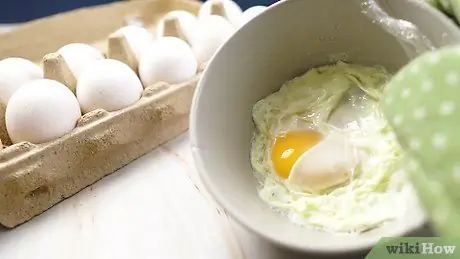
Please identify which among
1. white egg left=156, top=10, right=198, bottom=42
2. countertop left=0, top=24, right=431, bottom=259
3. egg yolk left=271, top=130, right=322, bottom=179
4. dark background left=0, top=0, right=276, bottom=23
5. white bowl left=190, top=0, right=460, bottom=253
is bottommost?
dark background left=0, top=0, right=276, bottom=23

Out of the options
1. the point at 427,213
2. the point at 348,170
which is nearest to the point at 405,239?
the point at 427,213

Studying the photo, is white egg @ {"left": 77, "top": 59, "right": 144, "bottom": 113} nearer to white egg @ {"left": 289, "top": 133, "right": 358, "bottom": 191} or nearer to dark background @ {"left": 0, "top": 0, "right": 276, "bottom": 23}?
white egg @ {"left": 289, "top": 133, "right": 358, "bottom": 191}

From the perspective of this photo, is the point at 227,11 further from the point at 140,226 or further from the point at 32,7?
the point at 32,7

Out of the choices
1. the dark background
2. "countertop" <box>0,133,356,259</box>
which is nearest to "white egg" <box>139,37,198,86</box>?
"countertop" <box>0,133,356,259</box>

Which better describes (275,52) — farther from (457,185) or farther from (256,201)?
(457,185)

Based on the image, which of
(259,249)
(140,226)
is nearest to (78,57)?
(140,226)

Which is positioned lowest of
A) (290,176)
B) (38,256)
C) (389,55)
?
(38,256)
